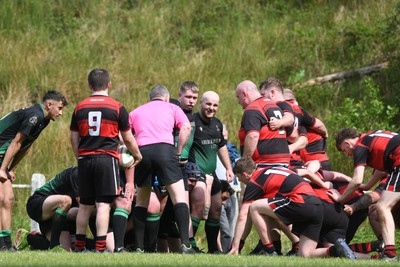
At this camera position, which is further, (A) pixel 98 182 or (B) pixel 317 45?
(B) pixel 317 45

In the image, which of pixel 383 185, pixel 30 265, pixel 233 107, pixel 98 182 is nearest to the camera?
pixel 30 265

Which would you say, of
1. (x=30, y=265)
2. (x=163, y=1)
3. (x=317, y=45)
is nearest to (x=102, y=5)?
(x=163, y=1)

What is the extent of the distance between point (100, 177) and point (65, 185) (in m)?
1.74

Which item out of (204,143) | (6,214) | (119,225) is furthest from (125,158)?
(6,214)

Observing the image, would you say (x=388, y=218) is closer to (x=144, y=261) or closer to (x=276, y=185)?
(x=276, y=185)

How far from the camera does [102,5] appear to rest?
25219 mm

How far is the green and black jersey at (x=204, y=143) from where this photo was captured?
1317 cm

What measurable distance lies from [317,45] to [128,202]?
460 inches

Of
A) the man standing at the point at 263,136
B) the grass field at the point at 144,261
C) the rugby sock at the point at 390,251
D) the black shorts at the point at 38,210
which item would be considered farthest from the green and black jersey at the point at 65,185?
the rugby sock at the point at 390,251

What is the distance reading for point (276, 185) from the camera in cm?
1171

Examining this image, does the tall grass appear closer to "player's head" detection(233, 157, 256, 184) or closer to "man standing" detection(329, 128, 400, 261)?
"player's head" detection(233, 157, 256, 184)

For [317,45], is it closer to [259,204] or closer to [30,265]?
[259,204]

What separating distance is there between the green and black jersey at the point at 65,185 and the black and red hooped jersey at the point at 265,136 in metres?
2.44

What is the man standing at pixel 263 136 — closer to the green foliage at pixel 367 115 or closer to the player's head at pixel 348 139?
the player's head at pixel 348 139
